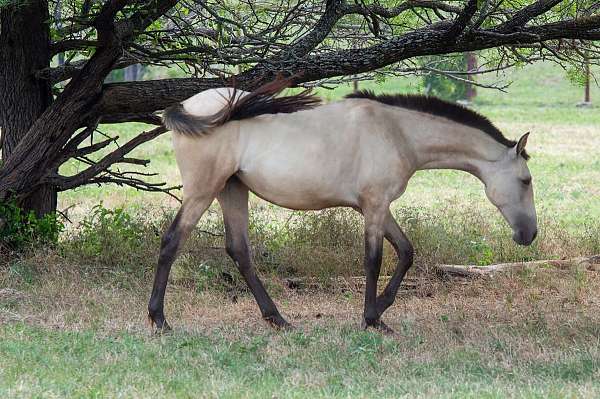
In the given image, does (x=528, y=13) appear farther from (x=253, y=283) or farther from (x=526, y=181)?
(x=253, y=283)

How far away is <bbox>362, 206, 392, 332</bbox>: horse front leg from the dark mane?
0.94 metres

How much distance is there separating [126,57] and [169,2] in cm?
142

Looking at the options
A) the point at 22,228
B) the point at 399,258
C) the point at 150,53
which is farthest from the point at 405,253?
the point at 22,228

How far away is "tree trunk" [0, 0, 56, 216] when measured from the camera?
9023 mm

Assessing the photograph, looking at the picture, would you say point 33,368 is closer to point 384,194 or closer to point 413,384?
point 413,384

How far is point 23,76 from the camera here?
30.1 ft

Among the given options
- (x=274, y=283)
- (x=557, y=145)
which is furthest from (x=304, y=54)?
(x=557, y=145)

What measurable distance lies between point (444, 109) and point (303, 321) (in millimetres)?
2088

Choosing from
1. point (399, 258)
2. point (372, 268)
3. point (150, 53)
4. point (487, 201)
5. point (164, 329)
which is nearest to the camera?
point (164, 329)

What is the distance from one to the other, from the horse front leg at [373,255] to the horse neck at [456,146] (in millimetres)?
613

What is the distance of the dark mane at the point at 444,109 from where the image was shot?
7.55 metres

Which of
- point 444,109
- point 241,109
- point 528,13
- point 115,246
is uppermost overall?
point 528,13

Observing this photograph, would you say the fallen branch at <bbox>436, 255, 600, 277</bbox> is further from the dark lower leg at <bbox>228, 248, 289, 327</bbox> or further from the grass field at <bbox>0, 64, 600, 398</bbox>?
the dark lower leg at <bbox>228, 248, 289, 327</bbox>

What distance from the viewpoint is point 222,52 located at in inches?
333
